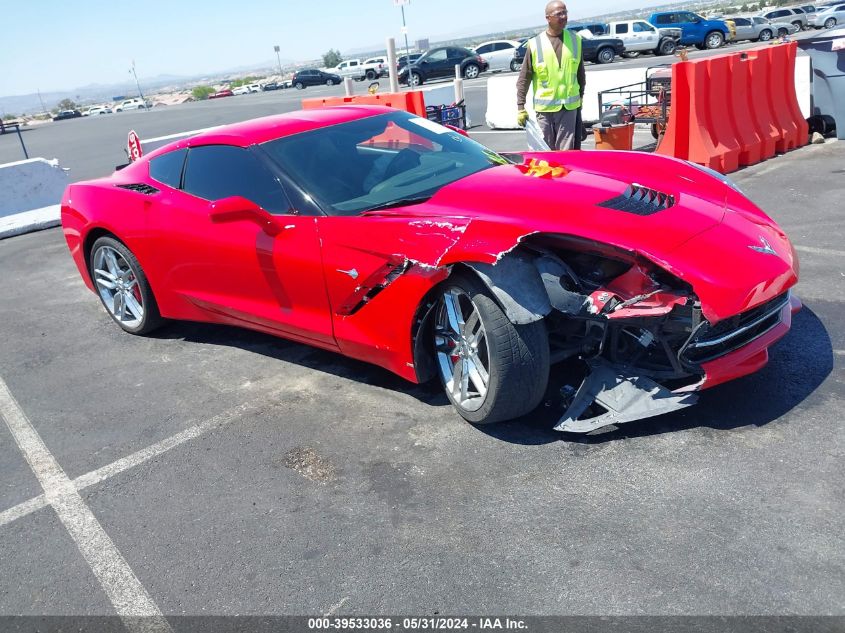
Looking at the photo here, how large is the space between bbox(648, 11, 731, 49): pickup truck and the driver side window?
109 ft

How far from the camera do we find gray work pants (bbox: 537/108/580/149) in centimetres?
723

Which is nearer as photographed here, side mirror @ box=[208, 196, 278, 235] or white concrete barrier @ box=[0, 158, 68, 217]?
side mirror @ box=[208, 196, 278, 235]

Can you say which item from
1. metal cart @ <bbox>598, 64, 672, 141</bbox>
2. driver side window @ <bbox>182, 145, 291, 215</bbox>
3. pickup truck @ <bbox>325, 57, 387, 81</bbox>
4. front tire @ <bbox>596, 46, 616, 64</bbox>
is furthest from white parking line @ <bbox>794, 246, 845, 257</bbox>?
pickup truck @ <bbox>325, 57, 387, 81</bbox>

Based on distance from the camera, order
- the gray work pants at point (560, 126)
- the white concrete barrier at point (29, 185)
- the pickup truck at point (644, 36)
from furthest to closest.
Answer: the pickup truck at point (644, 36) < the white concrete barrier at point (29, 185) < the gray work pants at point (560, 126)

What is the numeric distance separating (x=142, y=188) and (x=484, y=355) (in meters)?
2.83

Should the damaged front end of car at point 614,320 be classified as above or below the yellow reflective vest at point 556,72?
below

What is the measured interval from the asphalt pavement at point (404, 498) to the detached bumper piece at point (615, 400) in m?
0.15

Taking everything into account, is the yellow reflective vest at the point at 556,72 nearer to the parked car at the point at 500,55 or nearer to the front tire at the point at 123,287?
the front tire at the point at 123,287

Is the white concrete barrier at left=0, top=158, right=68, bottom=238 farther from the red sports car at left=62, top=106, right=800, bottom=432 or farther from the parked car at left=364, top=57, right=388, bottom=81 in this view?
the parked car at left=364, top=57, right=388, bottom=81

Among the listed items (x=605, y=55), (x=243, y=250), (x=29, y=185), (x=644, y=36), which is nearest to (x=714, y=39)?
(x=644, y=36)

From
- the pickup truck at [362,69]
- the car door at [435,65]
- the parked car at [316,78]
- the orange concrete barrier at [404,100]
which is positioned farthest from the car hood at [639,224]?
the parked car at [316,78]

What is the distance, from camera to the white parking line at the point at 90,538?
2682 millimetres

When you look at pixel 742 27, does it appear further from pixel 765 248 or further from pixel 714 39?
pixel 765 248

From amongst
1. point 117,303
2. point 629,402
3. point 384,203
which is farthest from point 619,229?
point 117,303
